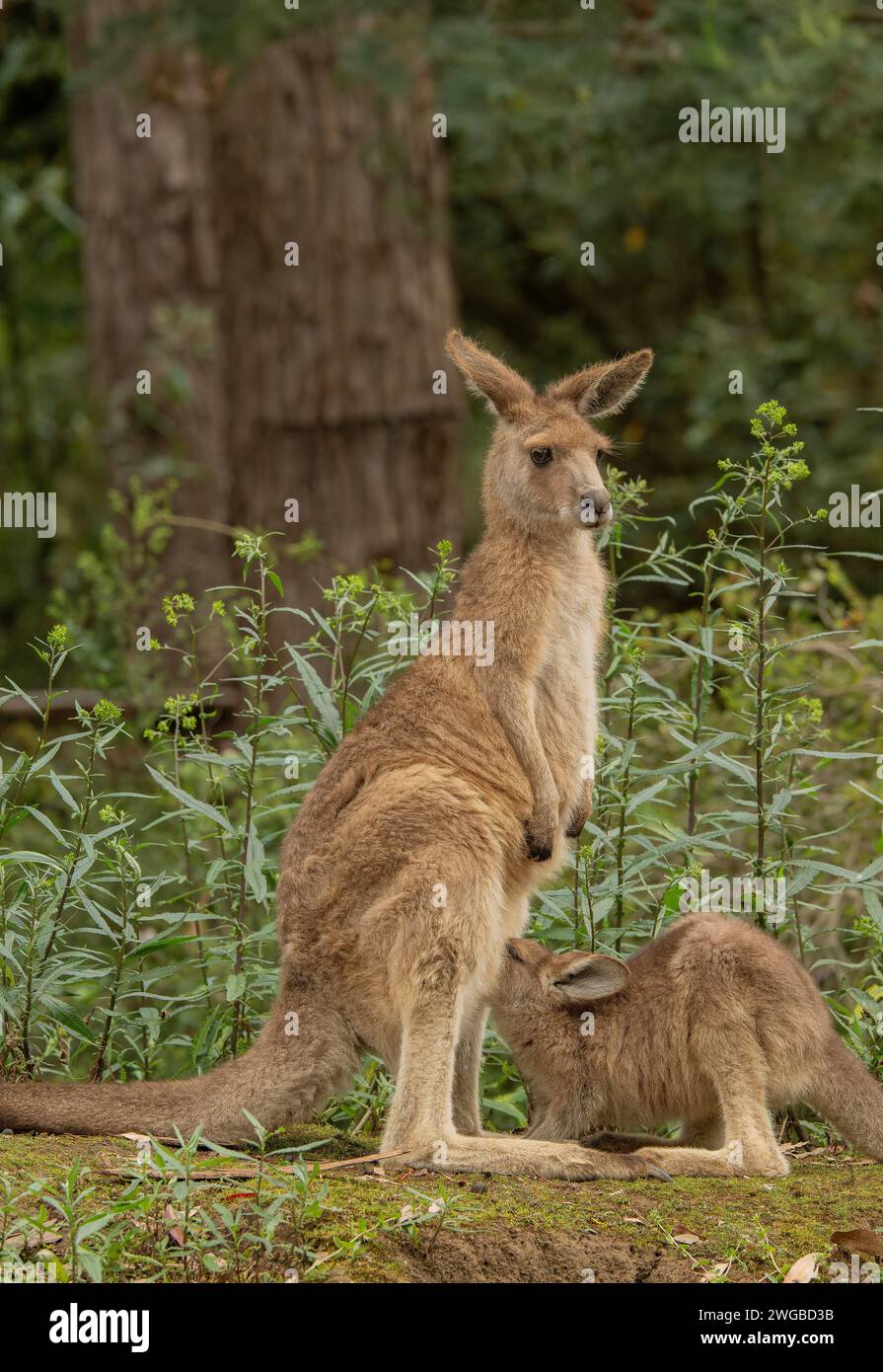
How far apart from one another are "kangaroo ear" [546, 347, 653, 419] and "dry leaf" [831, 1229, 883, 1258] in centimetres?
268

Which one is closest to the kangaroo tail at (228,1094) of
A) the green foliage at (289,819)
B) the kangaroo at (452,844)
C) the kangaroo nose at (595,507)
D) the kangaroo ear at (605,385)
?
the kangaroo at (452,844)

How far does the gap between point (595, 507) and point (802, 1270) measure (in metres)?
2.30

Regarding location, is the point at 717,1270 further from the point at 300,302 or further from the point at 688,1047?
the point at 300,302

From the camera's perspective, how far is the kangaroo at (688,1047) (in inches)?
186

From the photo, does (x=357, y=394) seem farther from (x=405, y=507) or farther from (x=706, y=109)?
(x=706, y=109)

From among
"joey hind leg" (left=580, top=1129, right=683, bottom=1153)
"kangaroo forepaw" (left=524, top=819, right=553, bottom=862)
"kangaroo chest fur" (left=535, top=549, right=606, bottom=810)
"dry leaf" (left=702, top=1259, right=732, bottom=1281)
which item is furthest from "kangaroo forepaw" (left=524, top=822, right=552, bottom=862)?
"dry leaf" (left=702, top=1259, right=732, bottom=1281)

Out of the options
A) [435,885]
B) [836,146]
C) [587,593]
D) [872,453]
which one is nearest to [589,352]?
[872,453]

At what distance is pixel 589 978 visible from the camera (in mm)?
5027

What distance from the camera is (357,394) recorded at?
1027cm

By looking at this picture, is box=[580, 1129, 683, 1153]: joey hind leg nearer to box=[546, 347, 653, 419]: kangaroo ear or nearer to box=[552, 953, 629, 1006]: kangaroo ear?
box=[552, 953, 629, 1006]: kangaroo ear

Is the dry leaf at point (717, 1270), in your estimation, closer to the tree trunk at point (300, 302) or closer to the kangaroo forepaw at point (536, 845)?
the kangaroo forepaw at point (536, 845)

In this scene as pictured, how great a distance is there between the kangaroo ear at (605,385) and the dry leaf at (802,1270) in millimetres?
2746

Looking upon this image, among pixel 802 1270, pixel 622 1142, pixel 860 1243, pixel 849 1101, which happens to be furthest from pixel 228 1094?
pixel 849 1101

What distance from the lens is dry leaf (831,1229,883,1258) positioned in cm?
418
